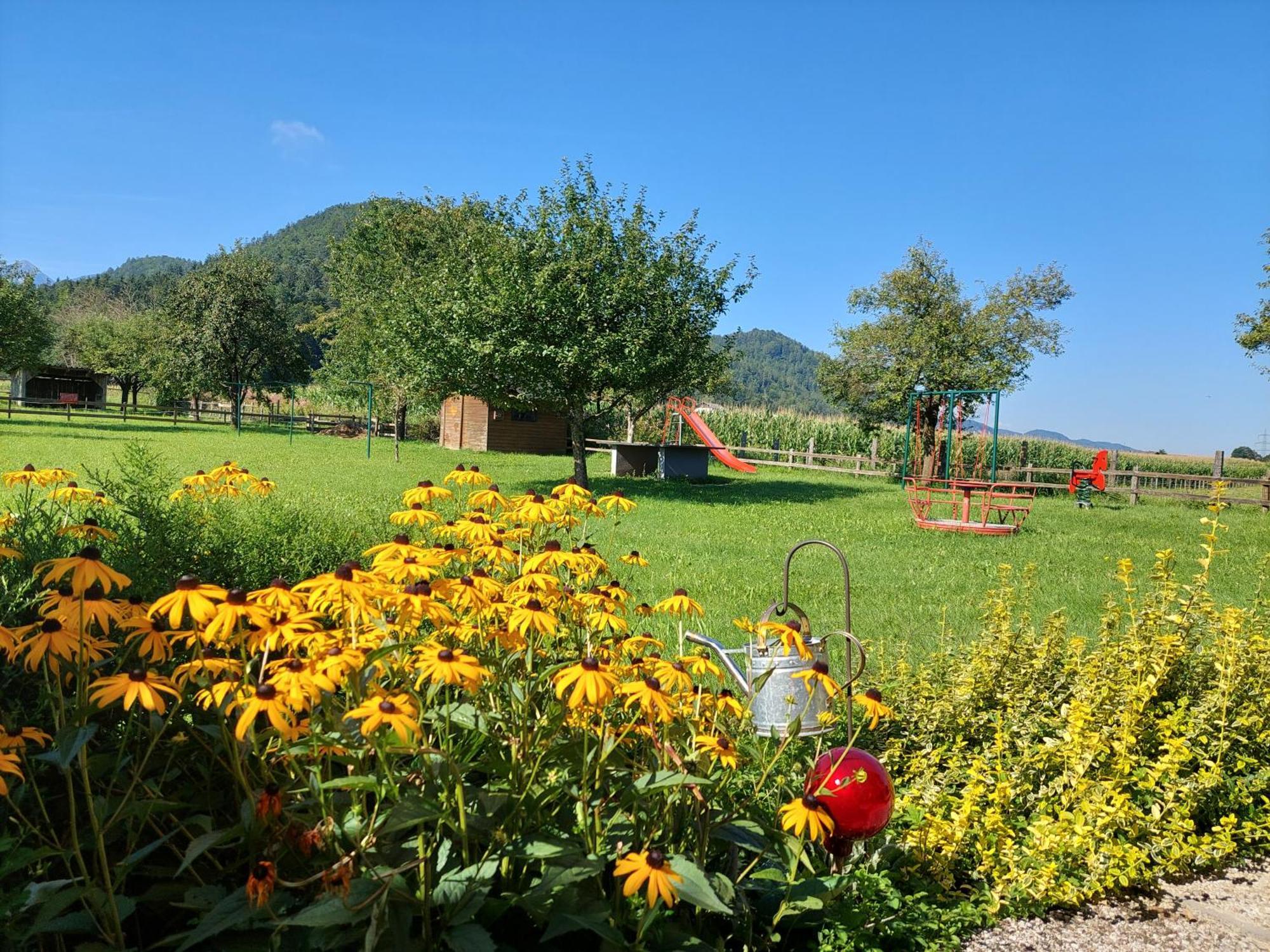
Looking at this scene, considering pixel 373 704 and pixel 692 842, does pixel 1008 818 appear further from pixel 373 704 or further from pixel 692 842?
pixel 373 704

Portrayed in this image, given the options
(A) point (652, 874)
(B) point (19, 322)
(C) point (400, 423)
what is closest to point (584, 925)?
(A) point (652, 874)

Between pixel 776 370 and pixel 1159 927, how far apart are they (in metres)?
168

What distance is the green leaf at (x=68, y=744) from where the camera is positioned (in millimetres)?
1625

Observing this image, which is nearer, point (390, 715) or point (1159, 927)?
point (390, 715)

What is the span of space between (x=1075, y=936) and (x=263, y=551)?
4114 mm

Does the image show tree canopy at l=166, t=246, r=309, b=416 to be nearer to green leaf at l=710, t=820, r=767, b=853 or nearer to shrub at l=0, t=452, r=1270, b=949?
shrub at l=0, t=452, r=1270, b=949

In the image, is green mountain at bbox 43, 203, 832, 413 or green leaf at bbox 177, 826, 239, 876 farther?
green mountain at bbox 43, 203, 832, 413

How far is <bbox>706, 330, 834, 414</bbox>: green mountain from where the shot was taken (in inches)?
5246

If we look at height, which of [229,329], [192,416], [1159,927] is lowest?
[1159,927]

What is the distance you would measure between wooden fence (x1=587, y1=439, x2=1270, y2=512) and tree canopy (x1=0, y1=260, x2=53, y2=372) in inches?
771

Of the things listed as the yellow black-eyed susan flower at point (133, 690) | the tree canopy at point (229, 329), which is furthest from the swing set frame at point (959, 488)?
the tree canopy at point (229, 329)

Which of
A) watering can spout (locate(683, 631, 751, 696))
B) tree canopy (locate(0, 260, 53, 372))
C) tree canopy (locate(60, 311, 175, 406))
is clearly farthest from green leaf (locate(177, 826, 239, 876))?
tree canopy (locate(60, 311, 175, 406))

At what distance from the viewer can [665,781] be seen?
1847mm

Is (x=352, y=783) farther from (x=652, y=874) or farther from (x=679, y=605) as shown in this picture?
(x=679, y=605)
